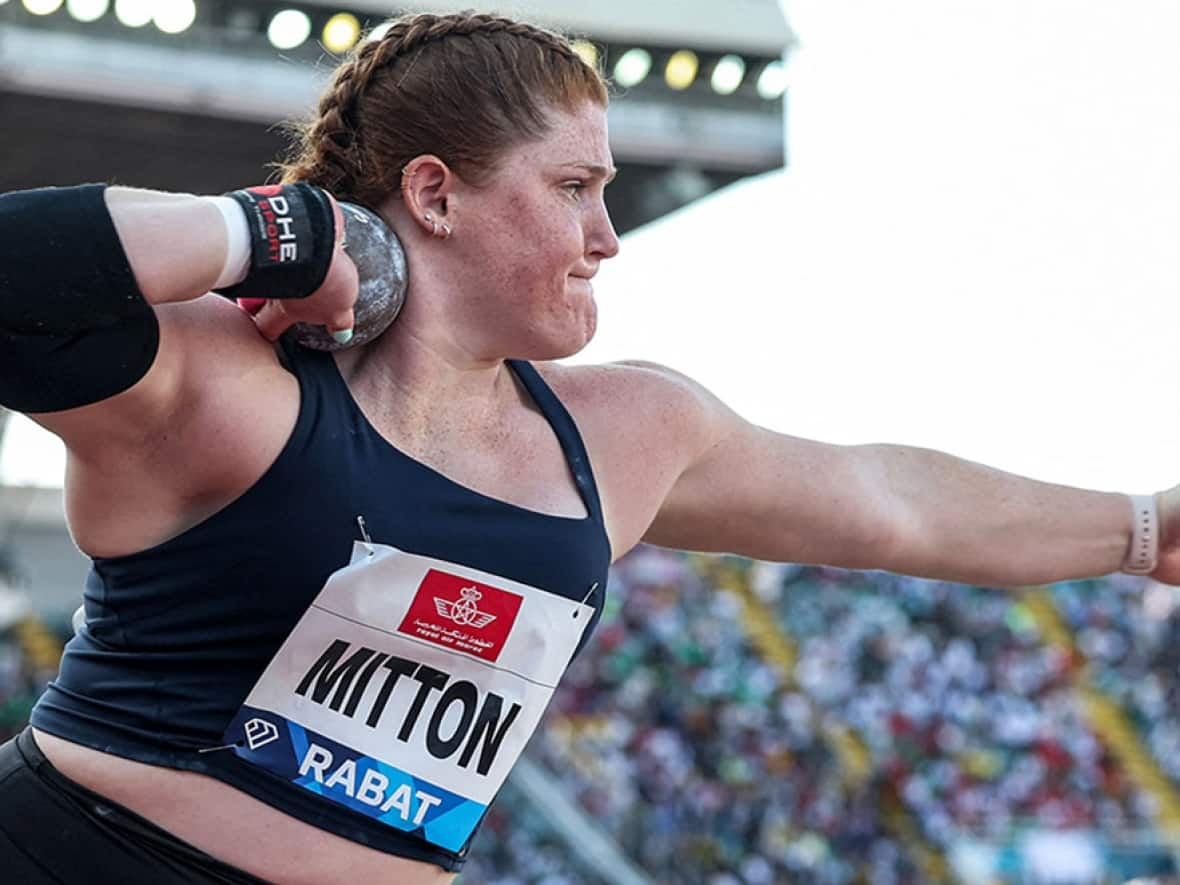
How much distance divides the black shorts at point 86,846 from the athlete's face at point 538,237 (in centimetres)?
75

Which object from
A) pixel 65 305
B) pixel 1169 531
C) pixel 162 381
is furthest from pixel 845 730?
pixel 65 305

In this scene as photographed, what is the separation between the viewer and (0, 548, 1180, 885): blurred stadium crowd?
13.8 meters

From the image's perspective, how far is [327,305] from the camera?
6.88 feet

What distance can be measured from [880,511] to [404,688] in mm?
917

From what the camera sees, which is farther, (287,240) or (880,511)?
(880,511)

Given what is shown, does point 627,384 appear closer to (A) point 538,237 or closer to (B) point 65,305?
(A) point 538,237

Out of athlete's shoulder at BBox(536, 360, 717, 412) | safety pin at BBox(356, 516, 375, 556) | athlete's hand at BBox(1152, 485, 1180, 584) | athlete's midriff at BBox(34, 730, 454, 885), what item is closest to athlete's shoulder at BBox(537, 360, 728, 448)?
athlete's shoulder at BBox(536, 360, 717, 412)

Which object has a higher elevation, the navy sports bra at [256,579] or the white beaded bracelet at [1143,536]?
the white beaded bracelet at [1143,536]

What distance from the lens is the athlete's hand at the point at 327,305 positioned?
2.07 metres

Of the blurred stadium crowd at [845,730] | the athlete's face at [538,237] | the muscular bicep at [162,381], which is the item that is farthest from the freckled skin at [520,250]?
the blurred stadium crowd at [845,730]

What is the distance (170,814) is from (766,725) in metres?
14.6

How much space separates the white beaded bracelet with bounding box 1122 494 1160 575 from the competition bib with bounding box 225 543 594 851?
1.15 metres

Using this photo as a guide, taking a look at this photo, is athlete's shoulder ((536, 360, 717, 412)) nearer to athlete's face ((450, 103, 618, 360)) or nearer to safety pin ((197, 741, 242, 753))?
athlete's face ((450, 103, 618, 360))

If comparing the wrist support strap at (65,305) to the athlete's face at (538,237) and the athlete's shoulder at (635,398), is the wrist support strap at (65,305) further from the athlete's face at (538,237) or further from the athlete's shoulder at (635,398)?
the athlete's shoulder at (635,398)
